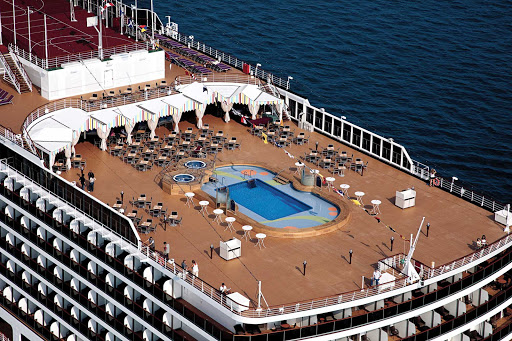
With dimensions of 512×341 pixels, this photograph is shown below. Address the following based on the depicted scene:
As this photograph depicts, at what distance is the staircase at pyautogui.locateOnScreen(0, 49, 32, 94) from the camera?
82875 mm

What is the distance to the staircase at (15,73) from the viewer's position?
82875mm

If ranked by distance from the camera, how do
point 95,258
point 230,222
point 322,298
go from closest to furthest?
point 322,298 < point 95,258 < point 230,222

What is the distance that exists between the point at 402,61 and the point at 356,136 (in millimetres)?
47887

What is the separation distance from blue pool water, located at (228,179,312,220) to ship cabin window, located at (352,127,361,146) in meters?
10.8

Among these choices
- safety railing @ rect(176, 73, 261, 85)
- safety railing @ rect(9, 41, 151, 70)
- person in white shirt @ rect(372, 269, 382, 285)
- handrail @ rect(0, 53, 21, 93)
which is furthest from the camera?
safety railing @ rect(176, 73, 261, 85)

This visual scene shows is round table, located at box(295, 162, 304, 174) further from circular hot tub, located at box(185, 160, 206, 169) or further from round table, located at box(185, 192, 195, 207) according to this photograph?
round table, located at box(185, 192, 195, 207)

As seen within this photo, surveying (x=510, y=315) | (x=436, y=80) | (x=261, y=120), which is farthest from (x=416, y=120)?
(x=510, y=315)

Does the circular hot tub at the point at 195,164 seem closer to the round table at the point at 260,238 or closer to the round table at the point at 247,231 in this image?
the round table at the point at 247,231

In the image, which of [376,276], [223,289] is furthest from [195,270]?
[376,276]

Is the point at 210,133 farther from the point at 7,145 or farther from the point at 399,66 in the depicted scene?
the point at 399,66

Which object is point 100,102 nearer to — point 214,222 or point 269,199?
point 269,199

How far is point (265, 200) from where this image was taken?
73.2 metres

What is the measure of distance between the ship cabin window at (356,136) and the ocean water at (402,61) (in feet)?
76.0

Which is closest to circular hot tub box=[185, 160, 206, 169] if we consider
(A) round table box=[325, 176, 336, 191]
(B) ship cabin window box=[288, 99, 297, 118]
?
(A) round table box=[325, 176, 336, 191]
